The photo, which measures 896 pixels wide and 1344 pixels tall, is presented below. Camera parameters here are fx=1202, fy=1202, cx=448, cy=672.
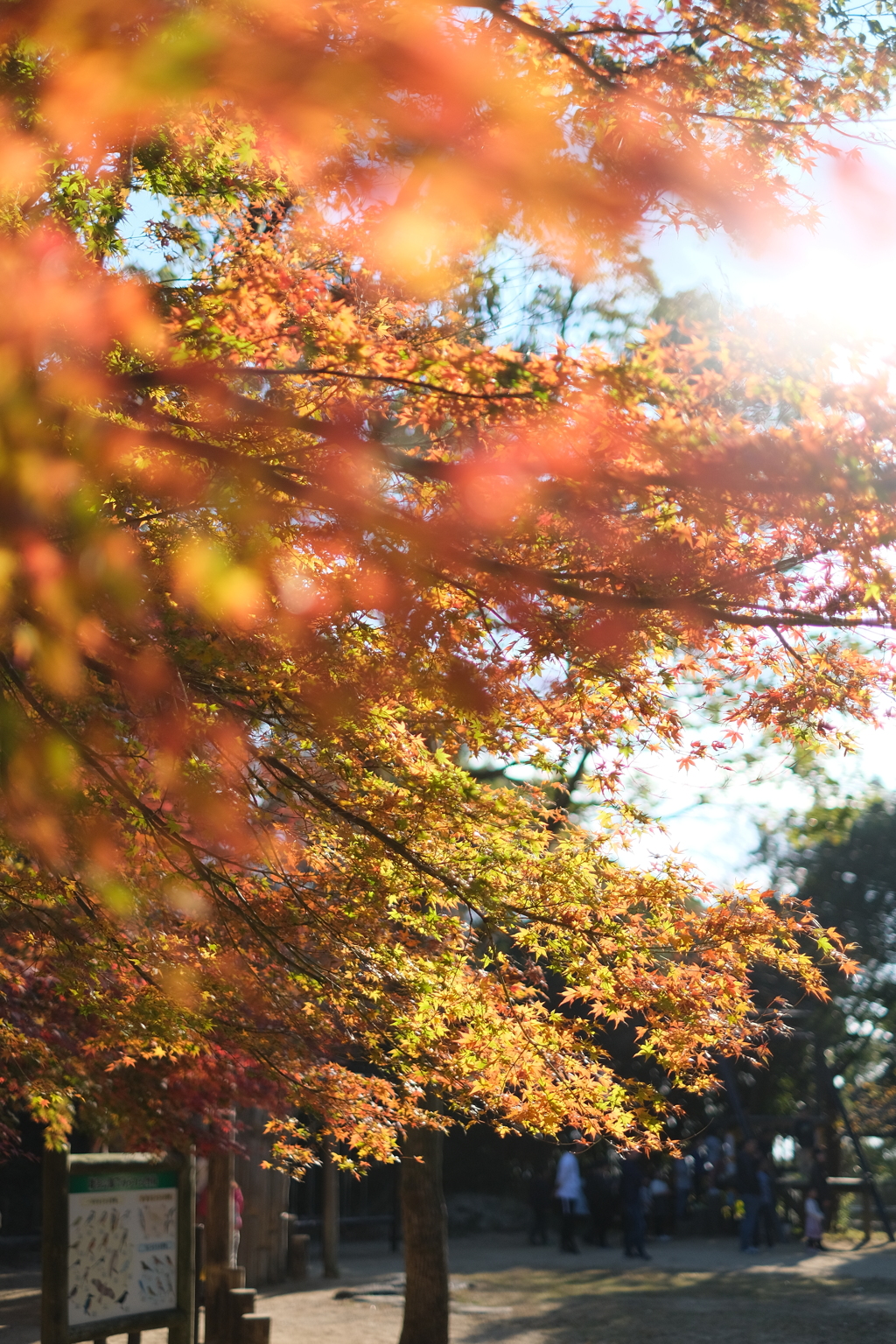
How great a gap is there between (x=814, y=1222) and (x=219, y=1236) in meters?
10.4

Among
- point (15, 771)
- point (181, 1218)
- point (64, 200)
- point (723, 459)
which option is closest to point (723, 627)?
point (723, 459)

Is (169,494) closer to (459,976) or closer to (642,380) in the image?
(642,380)

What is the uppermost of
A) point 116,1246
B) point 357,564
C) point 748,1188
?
point 357,564

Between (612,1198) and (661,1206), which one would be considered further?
(661,1206)

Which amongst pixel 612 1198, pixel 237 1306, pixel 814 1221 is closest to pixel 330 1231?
pixel 612 1198

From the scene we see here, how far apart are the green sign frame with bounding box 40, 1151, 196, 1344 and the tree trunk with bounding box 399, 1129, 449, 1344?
8.95 feet

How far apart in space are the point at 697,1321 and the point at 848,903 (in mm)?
13676

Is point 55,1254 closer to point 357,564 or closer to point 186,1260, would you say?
point 186,1260

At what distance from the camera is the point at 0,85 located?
15.7ft


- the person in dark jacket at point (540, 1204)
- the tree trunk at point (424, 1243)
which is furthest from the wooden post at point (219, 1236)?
the person in dark jacket at point (540, 1204)

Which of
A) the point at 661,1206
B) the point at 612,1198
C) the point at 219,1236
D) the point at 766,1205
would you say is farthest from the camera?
the point at 661,1206

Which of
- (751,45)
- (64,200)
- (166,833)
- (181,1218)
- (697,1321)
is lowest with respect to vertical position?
(697,1321)

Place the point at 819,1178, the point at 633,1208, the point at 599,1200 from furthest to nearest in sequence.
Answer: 1. the point at 599,1200
2. the point at 819,1178
3. the point at 633,1208

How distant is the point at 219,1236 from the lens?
11.0 meters
